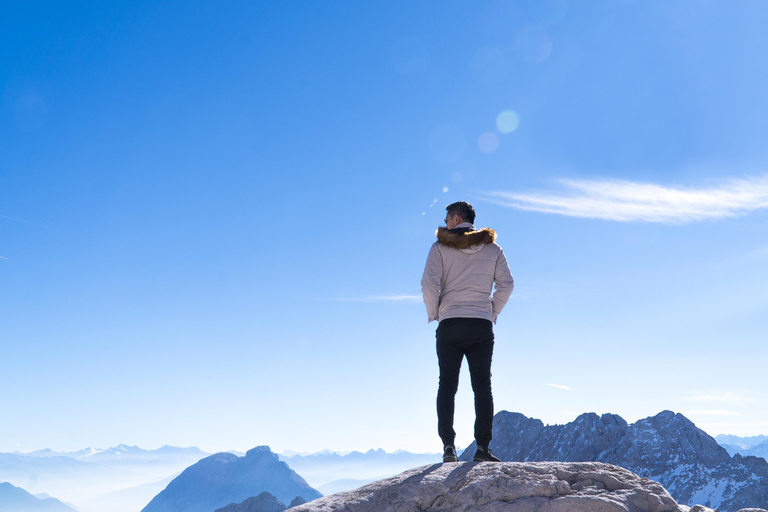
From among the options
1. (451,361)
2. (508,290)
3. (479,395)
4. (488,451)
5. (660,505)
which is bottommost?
(660,505)

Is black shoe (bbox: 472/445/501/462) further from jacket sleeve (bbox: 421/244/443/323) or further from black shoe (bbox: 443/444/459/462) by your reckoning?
jacket sleeve (bbox: 421/244/443/323)

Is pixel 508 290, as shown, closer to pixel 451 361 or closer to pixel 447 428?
pixel 451 361

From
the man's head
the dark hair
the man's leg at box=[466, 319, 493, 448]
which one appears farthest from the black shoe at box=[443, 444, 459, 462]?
the dark hair

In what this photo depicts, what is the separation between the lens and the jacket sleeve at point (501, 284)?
888 centimetres

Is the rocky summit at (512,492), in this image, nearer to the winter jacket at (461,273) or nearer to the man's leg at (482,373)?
the man's leg at (482,373)

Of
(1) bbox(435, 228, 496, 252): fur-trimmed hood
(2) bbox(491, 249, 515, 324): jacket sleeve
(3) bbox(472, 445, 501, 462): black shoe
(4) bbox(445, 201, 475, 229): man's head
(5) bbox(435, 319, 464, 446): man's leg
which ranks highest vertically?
(4) bbox(445, 201, 475, 229): man's head

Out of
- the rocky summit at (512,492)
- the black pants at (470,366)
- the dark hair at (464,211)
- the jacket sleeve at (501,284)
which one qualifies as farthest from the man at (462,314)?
the rocky summit at (512,492)

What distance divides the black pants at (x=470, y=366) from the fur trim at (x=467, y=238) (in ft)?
4.09

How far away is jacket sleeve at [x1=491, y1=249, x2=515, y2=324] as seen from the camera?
888 cm

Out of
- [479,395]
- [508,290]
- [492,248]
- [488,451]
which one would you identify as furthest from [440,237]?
[488,451]

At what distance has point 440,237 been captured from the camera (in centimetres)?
870

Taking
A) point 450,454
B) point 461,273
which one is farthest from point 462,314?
point 450,454

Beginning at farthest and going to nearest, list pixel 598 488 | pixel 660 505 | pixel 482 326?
pixel 482 326
pixel 598 488
pixel 660 505

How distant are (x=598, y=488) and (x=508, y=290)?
3.30 m
